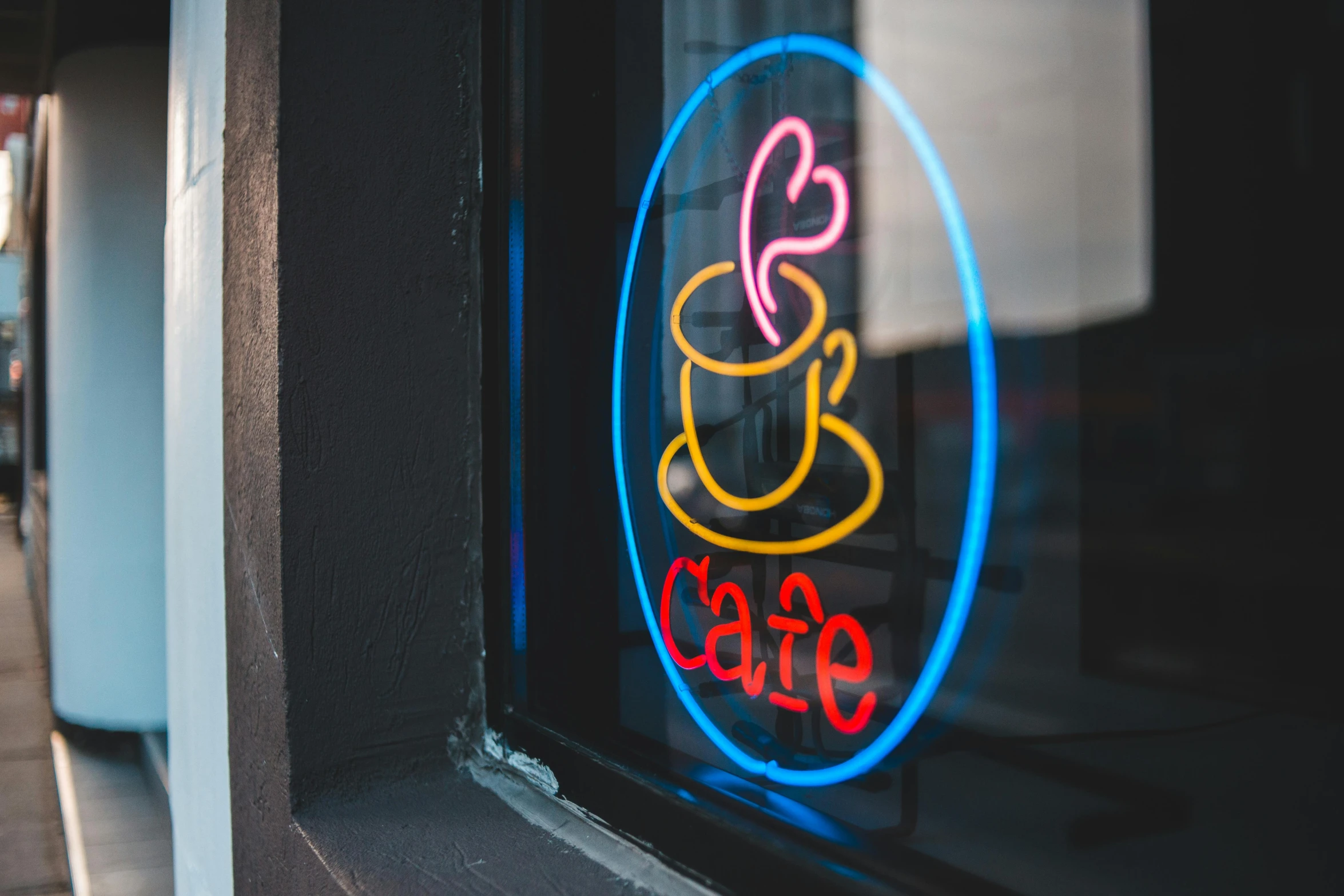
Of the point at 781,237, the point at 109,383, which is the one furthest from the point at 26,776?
the point at 781,237

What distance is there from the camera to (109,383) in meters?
4.89

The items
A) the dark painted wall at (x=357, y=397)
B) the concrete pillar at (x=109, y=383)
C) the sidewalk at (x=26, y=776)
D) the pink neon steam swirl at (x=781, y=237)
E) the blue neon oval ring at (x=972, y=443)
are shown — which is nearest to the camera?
the blue neon oval ring at (x=972, y=443)

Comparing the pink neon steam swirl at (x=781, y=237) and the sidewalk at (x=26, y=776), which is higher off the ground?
the pink neon steam swirl at (x=781, y=237)

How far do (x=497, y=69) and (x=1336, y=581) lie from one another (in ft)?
4.54

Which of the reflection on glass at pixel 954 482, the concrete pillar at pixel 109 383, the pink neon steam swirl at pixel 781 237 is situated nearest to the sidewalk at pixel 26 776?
the concrete pillar at pixel 109 383

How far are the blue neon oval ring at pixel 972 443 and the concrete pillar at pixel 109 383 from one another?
4325 millimetres

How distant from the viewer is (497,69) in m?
1.65

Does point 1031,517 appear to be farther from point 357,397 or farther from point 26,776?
point 26,776

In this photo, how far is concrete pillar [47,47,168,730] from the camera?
4762 millimetres

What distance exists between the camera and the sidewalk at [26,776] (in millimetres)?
3541

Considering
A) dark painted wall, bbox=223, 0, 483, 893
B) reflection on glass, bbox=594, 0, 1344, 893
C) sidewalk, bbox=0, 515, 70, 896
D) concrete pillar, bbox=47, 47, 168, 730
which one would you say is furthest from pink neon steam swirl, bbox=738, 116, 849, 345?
concrete pillar, bbox=47, 47, 168, 730

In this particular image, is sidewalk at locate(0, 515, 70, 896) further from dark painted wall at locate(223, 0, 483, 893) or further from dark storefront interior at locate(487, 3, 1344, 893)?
dark storefront interior at locate(487, 3, 1344, 893)

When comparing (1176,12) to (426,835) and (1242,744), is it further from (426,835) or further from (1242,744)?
(426,835)

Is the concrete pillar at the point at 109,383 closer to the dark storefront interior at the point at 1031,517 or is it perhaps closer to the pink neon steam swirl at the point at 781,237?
the dark storefront interior at the point at 1031,517
